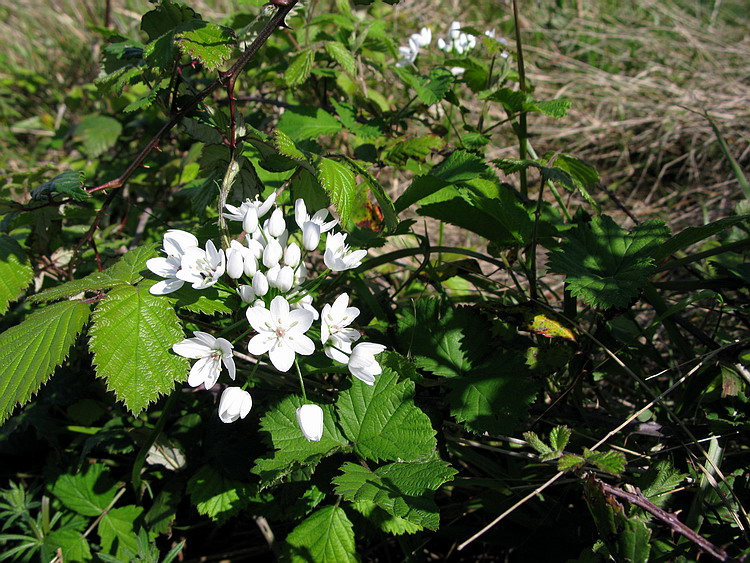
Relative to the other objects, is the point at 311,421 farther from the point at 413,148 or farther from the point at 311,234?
the point at 413,148

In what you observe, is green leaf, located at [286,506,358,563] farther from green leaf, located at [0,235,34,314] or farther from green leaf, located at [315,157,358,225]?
green leaf, located at [0,235,34,314]

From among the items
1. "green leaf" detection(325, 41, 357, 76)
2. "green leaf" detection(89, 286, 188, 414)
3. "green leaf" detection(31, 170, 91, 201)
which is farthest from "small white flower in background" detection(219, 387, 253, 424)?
"green leaf" detection(325, 41, 357, 76)

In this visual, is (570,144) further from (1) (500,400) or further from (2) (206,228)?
(2) (206,228)

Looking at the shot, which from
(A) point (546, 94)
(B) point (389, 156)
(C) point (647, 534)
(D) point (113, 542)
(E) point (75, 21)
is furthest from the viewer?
Answer: (E) point (75, 21)

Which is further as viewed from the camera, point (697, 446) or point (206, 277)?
point (697, 446)

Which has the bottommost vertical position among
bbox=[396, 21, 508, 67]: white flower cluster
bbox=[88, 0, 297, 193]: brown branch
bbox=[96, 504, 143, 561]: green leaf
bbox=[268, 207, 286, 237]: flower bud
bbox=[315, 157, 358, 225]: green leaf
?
bbox=[96, 504, 143, 561]: green leaf

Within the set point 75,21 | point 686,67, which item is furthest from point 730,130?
point 75,21

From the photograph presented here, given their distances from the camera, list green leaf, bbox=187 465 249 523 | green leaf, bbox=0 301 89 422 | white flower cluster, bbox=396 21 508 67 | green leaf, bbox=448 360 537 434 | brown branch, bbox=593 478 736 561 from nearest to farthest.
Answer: brown branch, bbox=593 478 736 561, green leaf, bbox=0 301 89 422, green leaf, bbox=448 360 537 434, green leaf, bbox=187 465 249 523, white flower cluster, bbox=396 21 508 67
